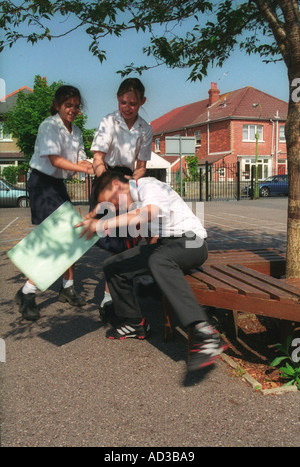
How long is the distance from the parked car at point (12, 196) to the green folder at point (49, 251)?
17900 millimetres

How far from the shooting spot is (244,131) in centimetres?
4531

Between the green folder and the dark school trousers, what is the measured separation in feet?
1.14

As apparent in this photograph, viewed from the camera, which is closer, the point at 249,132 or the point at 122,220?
the point at 122,220

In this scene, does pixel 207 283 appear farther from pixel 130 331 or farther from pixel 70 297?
pixel 70 297

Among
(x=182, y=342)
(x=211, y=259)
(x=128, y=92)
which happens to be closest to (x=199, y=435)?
(x=182, y=342)

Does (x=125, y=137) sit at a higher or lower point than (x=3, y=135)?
lower

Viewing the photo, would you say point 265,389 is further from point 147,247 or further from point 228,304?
point 147,247

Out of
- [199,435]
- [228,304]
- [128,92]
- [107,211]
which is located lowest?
[199,435]

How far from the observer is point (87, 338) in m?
3.49

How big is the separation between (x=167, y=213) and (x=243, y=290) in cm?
72

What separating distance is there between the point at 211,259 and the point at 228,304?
1093 millimetres

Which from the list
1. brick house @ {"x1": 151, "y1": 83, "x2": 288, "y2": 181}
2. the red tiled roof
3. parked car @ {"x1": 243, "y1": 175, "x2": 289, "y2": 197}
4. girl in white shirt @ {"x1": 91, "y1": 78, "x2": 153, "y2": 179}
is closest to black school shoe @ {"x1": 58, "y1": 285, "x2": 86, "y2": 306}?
girl in white shirt @ {"x1": 91, "y1": 78, "x2": 153, "y2": 179}

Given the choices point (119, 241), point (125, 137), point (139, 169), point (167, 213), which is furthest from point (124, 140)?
point (167, 213)

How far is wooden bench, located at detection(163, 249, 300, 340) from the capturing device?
270cm
